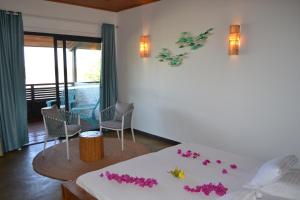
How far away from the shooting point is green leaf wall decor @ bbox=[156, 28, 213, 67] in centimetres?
370

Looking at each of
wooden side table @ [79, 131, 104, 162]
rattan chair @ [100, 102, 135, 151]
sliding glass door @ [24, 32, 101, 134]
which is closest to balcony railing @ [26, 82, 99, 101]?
sliding glass door @ [24, 32, 101, 134]

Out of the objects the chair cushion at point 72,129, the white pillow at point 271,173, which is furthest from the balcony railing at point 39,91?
the white pillow at point 271,173

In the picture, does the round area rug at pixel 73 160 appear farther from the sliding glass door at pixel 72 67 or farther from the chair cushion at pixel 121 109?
the sliding glass door at pixel 72 67

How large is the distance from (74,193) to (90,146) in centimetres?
120

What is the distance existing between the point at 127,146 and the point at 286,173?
2.67 m

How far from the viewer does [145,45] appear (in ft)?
15.1

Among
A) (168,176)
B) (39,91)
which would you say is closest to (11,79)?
(39,91)

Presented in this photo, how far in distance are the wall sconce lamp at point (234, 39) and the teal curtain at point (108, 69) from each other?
8.96ft

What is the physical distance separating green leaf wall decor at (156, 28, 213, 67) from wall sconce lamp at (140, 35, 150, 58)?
0.30 metres

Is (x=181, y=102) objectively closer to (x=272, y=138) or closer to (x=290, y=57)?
(x=272, y=138)

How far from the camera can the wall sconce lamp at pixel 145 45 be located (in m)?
4.59

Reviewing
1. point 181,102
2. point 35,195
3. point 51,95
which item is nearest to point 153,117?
point 181,102

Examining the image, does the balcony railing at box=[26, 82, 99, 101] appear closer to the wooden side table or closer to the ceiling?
the ceiling

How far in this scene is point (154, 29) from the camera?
4.48m
